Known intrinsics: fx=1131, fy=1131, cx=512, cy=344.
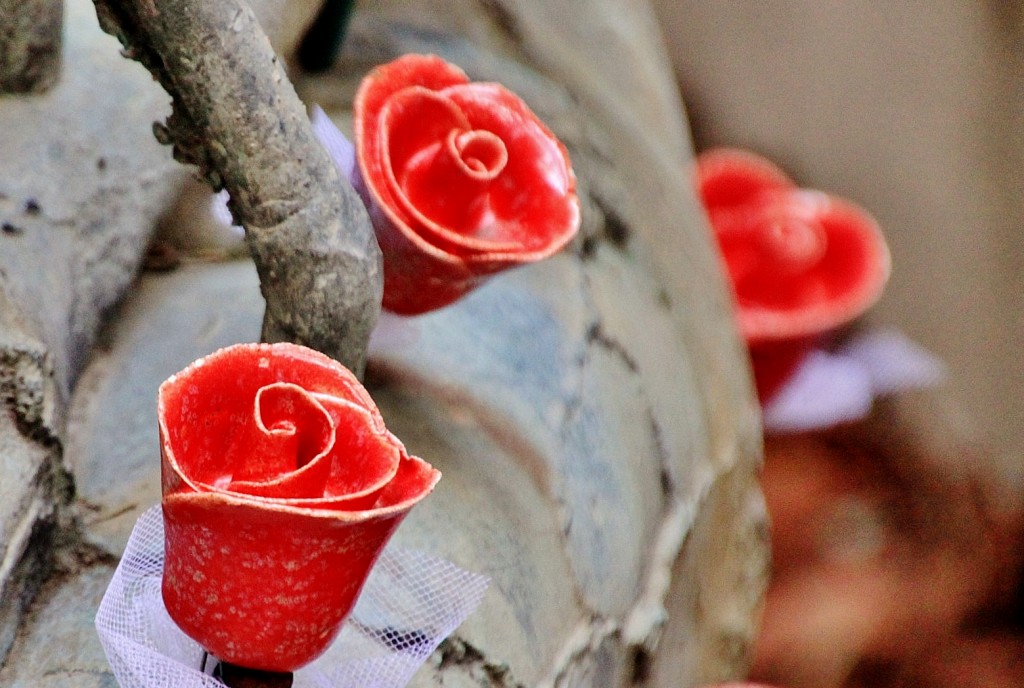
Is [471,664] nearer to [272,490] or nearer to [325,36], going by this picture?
[272,490]

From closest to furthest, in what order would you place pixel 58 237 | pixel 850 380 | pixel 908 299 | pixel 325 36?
pixel 58 237 < pixel 325 36 < pixel 850 380 < pixel 908 299

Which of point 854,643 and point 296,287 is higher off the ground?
point 296,287

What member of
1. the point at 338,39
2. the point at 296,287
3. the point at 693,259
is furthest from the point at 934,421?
the point at 296,287

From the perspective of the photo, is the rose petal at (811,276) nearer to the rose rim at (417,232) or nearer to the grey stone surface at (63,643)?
the rose rim at (417,232)

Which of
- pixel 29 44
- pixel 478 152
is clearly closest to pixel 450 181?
pixel 478 152

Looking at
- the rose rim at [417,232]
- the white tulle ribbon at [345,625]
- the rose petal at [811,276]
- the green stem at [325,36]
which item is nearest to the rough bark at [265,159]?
the rose rim at [417,232]

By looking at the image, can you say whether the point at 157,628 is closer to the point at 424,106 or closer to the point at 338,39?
the point at 424,106
